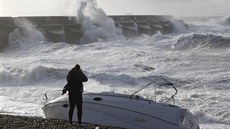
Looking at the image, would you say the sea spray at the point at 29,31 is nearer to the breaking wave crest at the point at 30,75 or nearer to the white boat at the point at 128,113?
the breaking wave crest at the point at 30,75

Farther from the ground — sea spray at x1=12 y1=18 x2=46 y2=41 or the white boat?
sea spray at x1=12 y1=18 x2=46 y2=41

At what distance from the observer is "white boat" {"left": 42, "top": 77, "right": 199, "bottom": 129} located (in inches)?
383

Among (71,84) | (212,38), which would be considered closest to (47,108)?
(71,84)

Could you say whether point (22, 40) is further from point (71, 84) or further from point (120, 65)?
point (71, 84)

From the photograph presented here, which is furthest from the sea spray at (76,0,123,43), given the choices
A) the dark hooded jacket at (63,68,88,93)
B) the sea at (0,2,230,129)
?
the dark hooded jacket at (63,68,88,93)

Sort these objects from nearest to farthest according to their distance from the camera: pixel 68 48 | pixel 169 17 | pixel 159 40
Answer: pixel 68 48
pixel 159 40
pixel 169 17

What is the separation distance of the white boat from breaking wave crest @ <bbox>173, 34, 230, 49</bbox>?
91.3 ft

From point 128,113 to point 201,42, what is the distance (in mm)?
29504

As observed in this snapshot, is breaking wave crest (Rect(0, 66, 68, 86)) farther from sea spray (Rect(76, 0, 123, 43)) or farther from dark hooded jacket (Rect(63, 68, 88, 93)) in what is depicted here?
sea spray (Rect(76, 0, 123, 43))

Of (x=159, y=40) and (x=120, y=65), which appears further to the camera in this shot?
(x=159, y=40)

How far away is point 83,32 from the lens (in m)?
45.2

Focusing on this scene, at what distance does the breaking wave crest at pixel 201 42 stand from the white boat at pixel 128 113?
27.8 meters

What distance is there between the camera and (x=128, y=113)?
32.7 ft

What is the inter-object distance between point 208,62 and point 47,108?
1612 cm
